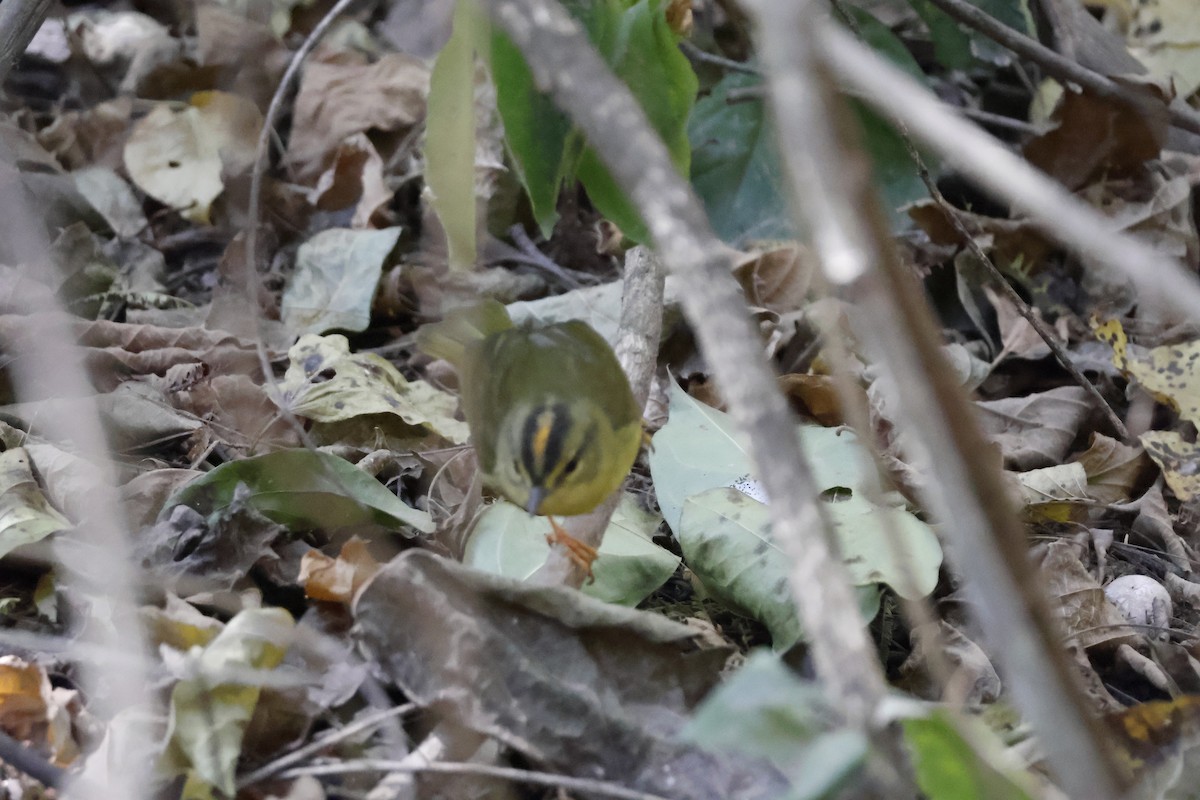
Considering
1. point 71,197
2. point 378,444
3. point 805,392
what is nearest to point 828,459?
point 805,392

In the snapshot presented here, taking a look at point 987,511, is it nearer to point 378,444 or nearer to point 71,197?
point 378,444

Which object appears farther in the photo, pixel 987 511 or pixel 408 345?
pixel 408 345

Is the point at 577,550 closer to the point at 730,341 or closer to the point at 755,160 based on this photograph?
the point at 730,341

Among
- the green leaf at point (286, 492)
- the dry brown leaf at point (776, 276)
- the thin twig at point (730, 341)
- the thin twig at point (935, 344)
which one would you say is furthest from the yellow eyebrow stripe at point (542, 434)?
the dry brown leaf at point (776, 276)

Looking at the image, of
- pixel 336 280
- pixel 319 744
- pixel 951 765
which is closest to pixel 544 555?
pixel 319 744

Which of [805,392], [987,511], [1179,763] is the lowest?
[805,392]

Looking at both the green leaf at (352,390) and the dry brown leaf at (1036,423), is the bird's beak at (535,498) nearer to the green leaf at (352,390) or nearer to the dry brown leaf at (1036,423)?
the green leaf at (352,390)
